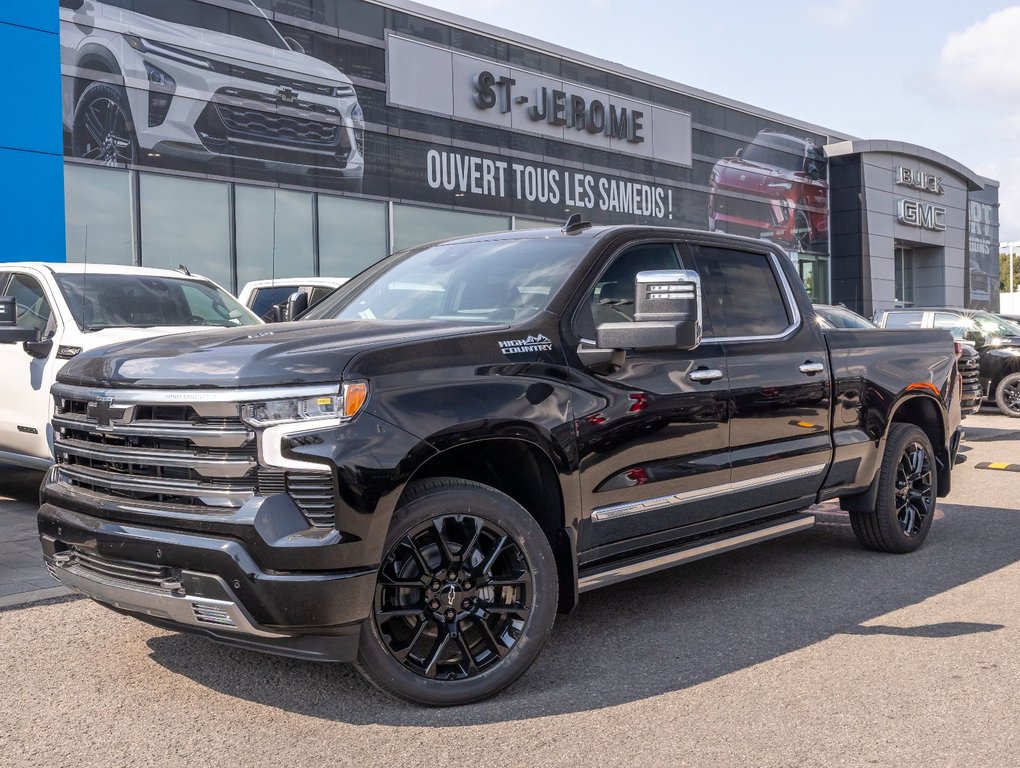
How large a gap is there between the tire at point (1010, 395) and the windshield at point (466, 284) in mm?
14305

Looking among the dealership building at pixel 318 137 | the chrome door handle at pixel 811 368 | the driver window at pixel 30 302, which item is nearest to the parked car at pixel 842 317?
the dealership building at pixel 318 137

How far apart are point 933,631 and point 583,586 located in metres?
1.72

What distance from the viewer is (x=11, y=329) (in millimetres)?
7559

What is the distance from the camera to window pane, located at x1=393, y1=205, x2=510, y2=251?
2247cm

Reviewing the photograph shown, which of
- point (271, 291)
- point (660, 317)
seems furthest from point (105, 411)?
point (271, 291)

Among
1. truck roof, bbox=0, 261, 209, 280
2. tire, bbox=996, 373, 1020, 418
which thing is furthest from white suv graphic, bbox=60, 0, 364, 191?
tire, bbox=996, 373, 1020, 418

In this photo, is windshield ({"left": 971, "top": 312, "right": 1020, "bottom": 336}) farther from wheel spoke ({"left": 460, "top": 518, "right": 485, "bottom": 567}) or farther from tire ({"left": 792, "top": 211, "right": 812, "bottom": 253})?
tire ({"left": 792, "top": 211, "right": 812, "bottom": 253})

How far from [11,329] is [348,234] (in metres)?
14.2

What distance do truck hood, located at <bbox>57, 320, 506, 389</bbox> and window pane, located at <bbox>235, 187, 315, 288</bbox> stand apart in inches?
600

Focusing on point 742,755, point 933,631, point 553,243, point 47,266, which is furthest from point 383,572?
point 47,266

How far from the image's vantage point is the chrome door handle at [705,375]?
195 inches

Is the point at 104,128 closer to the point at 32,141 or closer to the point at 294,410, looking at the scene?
the point at 32,141

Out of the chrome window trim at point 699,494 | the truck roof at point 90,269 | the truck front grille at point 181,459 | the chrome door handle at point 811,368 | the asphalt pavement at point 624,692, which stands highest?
the truck roof at point 90,269

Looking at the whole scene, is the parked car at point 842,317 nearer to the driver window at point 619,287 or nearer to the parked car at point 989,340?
the parked car at point 989,340
